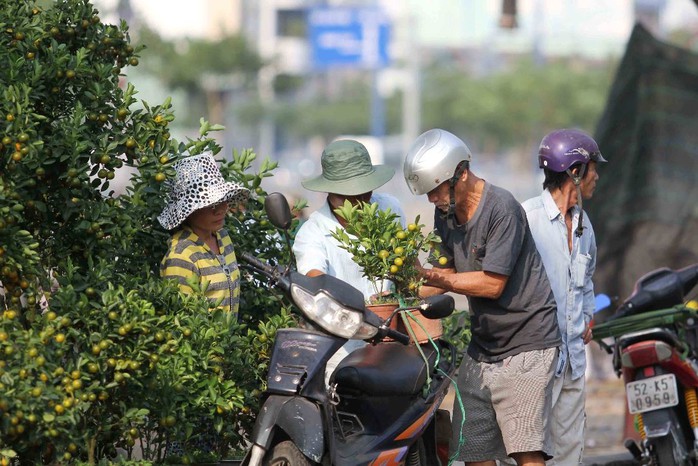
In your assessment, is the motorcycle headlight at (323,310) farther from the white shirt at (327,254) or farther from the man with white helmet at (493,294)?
the white shirt at (327,254)

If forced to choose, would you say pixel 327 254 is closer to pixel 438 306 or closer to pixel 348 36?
pixel 438 306

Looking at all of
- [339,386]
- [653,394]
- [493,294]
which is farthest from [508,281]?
[653,394]

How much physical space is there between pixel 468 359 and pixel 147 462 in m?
1.70

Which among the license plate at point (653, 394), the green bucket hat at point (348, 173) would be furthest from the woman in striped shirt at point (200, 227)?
the license plate at point (653, 394)

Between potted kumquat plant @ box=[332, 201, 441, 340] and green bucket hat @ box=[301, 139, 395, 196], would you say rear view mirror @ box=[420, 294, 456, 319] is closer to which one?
potted kumquat plant @ box=[332, 201, 441, 340]

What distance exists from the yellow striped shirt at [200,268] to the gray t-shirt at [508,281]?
97cm

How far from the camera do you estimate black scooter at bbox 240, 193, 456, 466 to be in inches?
180

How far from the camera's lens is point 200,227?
18.0 ft

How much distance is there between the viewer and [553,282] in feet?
19.2

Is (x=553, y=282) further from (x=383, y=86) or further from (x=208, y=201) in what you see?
(x=383, y=86)

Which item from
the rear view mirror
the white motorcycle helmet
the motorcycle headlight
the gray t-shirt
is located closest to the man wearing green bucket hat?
the white motorcycle helmet

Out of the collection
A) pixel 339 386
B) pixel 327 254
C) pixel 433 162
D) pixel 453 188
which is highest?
pixel 433 162

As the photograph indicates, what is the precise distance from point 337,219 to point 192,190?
2.39 ft

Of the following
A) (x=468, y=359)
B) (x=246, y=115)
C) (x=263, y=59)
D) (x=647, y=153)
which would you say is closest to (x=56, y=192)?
(x=468, y=359)
